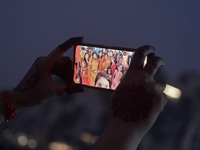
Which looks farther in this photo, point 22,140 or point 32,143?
point 22,140

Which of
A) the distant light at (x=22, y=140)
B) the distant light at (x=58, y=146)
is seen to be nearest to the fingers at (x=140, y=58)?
the distant light at (x=58, y=146)

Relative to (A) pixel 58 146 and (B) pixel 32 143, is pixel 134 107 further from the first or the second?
(B) pixel 32 143

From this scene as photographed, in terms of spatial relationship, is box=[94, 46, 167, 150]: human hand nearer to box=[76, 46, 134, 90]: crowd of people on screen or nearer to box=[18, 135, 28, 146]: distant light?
box=[76, 46, 134, 90]: crowd of people on screen

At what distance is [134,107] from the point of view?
1215 millimetres

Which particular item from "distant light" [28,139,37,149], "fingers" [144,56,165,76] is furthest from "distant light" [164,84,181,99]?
"distant light" [28,139,37,149]

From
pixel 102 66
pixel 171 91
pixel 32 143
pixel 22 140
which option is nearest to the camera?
pixel 102 66

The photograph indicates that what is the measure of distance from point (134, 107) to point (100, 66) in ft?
2.47

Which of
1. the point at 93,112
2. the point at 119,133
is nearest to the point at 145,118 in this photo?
the point at 119,133

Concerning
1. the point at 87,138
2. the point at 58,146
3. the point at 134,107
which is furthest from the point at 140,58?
the point at 58,146

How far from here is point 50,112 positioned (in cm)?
826

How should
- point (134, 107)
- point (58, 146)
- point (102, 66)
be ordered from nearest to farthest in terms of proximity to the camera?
1. point (134, 107)
2. point (102, 66)
3. point (58, 146)

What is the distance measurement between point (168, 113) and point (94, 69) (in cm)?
560

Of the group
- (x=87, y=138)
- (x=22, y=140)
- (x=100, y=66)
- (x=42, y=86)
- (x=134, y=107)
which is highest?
(x=100, y=66)

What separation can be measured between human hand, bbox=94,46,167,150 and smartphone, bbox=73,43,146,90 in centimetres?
50
